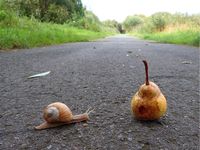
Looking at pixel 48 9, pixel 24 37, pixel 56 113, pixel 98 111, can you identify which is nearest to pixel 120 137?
pixel 56 113

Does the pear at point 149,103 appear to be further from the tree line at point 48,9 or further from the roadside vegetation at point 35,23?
the tree line at point 48,9

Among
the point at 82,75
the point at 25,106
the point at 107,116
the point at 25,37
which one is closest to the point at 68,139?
the point at 107,116

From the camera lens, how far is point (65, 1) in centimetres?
1798

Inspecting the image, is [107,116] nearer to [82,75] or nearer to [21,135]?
[21,135]

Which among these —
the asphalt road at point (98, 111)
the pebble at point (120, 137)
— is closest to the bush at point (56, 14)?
the asphalt road at point (98, 111)

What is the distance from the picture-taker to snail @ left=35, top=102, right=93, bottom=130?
1571 millimetres

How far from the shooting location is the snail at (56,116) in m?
1.57

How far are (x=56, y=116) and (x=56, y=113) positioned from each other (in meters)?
0.02

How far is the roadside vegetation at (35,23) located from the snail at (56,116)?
16.4 ft

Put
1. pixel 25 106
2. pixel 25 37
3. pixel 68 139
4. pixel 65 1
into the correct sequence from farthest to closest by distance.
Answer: pixel 65 1
pixel 25 37
pixel 25 106
pixel 68 139

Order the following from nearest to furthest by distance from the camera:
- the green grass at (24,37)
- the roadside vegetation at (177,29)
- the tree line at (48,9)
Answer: the green grass at (24,37) < the roadside vegetation at (177,29) < the tree line at (48,9)

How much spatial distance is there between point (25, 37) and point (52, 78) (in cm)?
445

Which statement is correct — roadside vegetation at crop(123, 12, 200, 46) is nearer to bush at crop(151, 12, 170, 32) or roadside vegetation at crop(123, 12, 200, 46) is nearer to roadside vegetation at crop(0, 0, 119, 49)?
bush at crop(151, 12, 170, 32)

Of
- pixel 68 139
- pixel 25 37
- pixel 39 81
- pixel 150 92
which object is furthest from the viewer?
pixel 25 37
